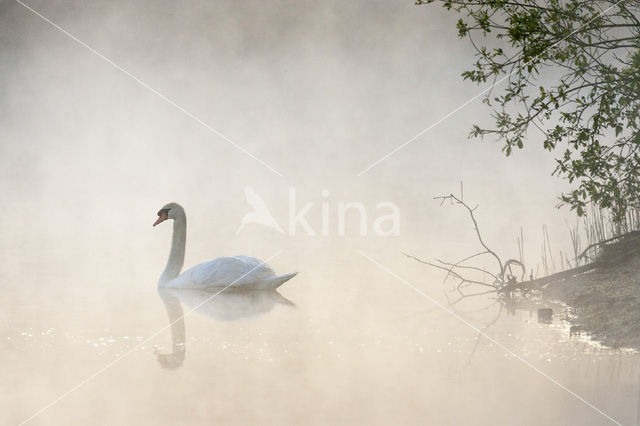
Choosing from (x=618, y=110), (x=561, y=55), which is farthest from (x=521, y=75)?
(x=618, y=110)

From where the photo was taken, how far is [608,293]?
9.63m

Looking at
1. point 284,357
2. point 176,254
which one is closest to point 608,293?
point 284,357

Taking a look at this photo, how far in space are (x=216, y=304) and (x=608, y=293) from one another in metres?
4.90

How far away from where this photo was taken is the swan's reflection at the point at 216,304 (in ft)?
31.8

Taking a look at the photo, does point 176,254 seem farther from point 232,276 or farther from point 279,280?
point 279,280

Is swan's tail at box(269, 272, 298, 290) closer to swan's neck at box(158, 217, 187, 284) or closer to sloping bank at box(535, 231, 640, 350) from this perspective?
swan's neck at box(158, 217, 187, 284)

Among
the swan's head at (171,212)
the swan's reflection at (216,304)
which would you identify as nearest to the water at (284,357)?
the swan's reflection at (216,304)

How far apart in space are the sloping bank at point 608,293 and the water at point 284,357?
0.34 m

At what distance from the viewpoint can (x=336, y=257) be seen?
15.0 m

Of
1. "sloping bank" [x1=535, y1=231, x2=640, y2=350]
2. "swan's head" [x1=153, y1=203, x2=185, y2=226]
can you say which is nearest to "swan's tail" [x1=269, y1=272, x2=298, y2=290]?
"swan's head" [x1=153, y1=203, x2=185, y2=226]

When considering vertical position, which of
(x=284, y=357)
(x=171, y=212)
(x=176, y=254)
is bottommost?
(x=284, y=357)

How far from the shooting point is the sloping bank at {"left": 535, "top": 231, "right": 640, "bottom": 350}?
8352mm

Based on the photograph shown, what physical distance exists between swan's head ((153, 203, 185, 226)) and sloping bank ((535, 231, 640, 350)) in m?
5.80

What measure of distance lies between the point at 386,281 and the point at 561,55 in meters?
5.05
